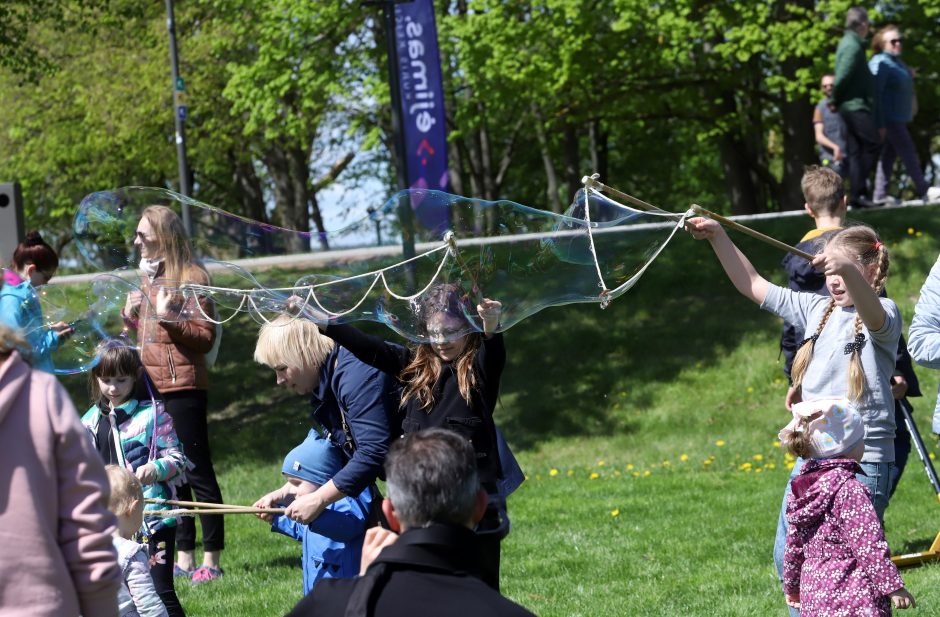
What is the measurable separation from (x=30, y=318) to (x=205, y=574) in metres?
2.99

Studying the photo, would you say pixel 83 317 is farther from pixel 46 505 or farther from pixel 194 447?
pixel 46 505

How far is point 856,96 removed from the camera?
13133mm

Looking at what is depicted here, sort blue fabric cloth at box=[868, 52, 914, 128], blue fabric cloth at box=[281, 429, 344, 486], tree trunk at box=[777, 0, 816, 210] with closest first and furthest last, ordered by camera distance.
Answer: blue fabric cloth at box=[281, 429, 344, 486]
blue fabric cloth at box=[868, 52, 914, 128]
tree trunk at box=[777, 0, 816, 210]

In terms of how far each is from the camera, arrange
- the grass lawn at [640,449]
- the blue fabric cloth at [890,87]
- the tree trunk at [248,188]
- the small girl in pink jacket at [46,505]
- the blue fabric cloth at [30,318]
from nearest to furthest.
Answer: the small girl in pink jacket at [46,505], the blue fabric cloth at [30,318], the grass lawn at [640,449], the blue fabric cloth at [890,87], the tree trunk at [248,188]

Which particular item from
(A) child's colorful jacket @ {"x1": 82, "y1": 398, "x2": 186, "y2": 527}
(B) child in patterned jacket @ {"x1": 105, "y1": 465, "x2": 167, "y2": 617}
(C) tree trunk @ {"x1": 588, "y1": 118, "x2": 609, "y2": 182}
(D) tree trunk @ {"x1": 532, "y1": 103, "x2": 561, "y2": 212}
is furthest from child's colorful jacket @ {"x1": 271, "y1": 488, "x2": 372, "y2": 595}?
(C) tree trunk @ {"x1": 588, "y1": 118, "x2": 609, "y2": 182}

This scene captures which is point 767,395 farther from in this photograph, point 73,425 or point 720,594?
point 73,425

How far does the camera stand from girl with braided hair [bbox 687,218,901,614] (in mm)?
4551

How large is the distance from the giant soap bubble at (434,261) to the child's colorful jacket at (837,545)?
3.67 ft

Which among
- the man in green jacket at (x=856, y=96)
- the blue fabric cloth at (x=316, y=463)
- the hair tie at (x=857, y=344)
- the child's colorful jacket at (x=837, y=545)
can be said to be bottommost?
the child's colorful jacket at (x=837, y=545)

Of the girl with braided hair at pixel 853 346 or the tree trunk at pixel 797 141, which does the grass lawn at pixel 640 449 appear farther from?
the tree trunk at pixel 797 141

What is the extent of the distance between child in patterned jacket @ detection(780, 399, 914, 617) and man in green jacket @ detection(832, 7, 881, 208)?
9036 mm

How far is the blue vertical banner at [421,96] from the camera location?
45.6ft

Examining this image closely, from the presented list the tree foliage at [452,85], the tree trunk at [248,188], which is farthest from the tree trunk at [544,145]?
the tree trunk at [248,188]

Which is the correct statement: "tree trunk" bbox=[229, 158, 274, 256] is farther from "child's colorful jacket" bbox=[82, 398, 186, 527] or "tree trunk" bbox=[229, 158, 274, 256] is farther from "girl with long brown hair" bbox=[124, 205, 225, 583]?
"child's colorful jacket" bbox=[82, 398, 186, 527]
